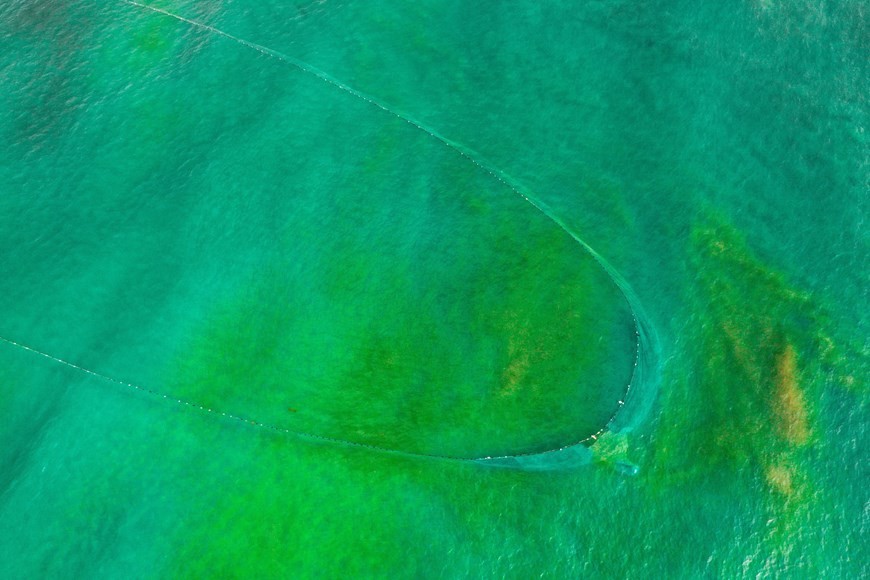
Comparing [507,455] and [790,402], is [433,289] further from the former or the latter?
[790,402]

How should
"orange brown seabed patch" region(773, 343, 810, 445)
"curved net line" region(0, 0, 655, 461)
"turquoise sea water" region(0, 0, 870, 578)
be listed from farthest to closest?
"curved net line" region(0, 0, 655, 461) < "orange brown seabed patch" region(773, 343, 810, 445) < "turquoise sea water" region(0, 0, 870, 578)

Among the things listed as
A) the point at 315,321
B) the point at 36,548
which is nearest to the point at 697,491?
the point at 315,321

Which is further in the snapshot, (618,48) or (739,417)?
(618,48)

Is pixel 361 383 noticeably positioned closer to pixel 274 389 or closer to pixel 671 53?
pixel 274 389

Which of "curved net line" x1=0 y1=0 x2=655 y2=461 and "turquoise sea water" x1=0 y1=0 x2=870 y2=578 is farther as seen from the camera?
"curved net line" x1=0 y1=0 x2=655 y2=461

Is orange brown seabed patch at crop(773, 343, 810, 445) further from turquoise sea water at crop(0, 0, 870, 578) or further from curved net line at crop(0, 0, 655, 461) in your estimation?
curved net line at crop(0, 0, 655, 461)

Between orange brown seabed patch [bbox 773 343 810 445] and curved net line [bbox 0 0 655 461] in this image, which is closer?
orange brown seabed patch [bbox 773 343 810 445]

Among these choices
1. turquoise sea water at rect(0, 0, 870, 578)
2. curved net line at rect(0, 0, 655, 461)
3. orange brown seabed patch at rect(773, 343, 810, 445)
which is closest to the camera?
turquoise sea water at rect(0, 0, 870, 578)

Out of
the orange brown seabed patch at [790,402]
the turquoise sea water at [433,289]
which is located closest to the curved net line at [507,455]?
the turquoise sea water at [433,289]

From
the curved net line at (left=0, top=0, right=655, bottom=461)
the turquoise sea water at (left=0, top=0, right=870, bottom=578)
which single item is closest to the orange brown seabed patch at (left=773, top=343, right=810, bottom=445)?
the turquoise sea water at (left=0, top=0, right=870, bottom=578)
